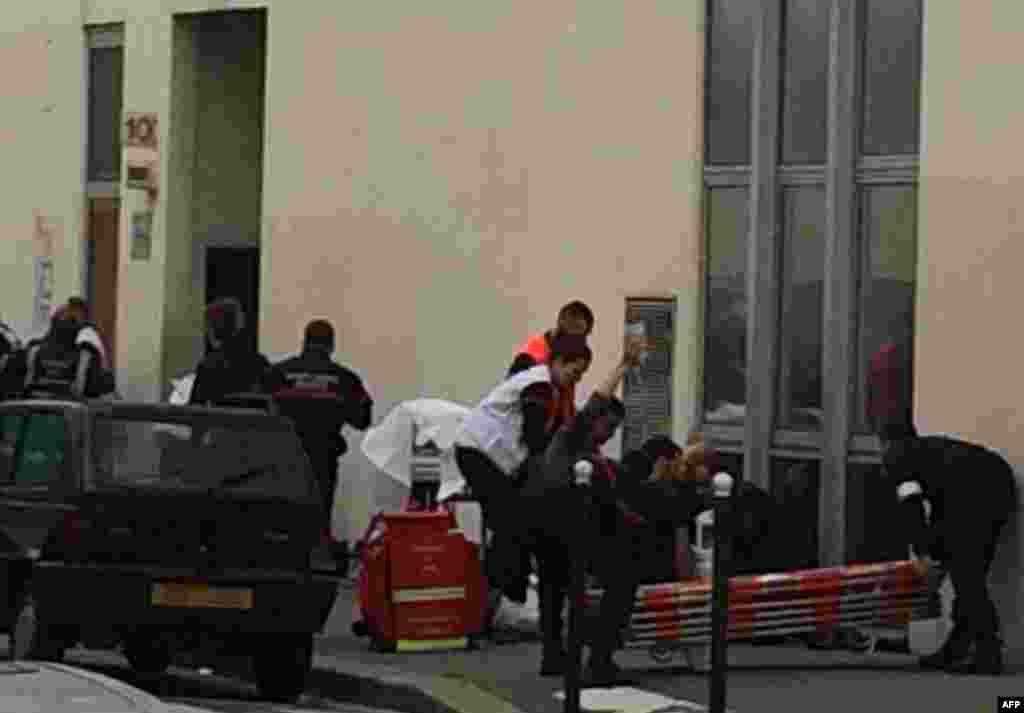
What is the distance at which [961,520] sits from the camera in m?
16.2

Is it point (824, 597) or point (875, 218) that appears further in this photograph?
point (875, 218)

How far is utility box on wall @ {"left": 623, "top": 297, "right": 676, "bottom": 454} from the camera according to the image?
63.6 ft

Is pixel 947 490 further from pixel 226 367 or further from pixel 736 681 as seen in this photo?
pixel 226 367

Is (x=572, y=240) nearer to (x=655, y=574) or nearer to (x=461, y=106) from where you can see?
(x=461, y=106)

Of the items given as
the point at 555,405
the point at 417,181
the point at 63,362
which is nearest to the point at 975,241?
the point at 555,405

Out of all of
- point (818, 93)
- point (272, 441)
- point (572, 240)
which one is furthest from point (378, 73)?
point (272, 441)

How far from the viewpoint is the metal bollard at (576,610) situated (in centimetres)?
1361

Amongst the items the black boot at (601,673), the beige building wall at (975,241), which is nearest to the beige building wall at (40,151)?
the beige building wall at (975,241)

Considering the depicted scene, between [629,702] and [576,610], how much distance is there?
45.1 inches

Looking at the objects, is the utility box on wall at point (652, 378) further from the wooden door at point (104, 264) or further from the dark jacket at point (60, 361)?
the wooden door at point (104, 264)

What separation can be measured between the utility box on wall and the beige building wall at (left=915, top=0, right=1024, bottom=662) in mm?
2396

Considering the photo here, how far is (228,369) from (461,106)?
10.2ft

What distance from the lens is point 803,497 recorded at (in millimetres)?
18375

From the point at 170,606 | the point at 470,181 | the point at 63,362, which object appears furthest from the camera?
the point at 63,362
